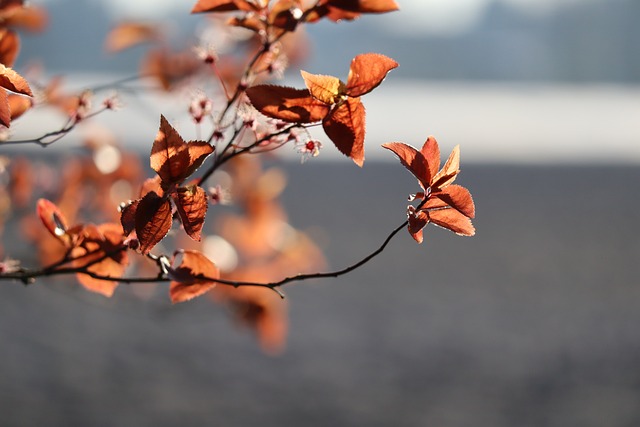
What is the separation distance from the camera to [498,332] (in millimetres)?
3842

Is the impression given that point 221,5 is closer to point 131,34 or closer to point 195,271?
point 195,271

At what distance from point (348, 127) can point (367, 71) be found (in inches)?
2.0

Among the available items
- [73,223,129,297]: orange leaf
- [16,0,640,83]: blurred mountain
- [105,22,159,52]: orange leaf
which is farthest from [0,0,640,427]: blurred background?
[16,0,640,83]: blurred mountain

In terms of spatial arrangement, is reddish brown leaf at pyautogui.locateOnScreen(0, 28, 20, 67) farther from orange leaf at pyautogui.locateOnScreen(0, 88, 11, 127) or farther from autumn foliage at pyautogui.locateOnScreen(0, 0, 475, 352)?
orange leaf at pyautogui.locateOnScreen(0, 88, 11, 127)

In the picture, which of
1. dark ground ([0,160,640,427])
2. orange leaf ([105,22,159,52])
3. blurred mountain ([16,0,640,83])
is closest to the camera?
orange leaf ([105,22,159,52])

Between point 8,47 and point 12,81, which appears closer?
point 12,81

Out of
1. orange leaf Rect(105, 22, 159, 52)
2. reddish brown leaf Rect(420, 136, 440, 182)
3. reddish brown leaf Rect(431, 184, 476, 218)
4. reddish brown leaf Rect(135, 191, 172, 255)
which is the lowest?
orange leaf Rect(105, 22, 159, 52)

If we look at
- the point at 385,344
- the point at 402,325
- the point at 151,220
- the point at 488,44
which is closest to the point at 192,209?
the point at 151,220

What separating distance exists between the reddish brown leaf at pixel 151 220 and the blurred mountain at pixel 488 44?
1345 cm

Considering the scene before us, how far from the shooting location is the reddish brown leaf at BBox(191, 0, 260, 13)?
0.82 m

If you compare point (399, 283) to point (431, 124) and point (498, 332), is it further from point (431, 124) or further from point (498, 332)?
point (431, 124)

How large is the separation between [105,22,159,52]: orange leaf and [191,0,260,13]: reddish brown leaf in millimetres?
647

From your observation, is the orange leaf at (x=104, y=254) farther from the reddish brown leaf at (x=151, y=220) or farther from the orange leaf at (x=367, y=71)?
the orange leaf at (x=367, y=71)

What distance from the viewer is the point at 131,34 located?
1465mm
